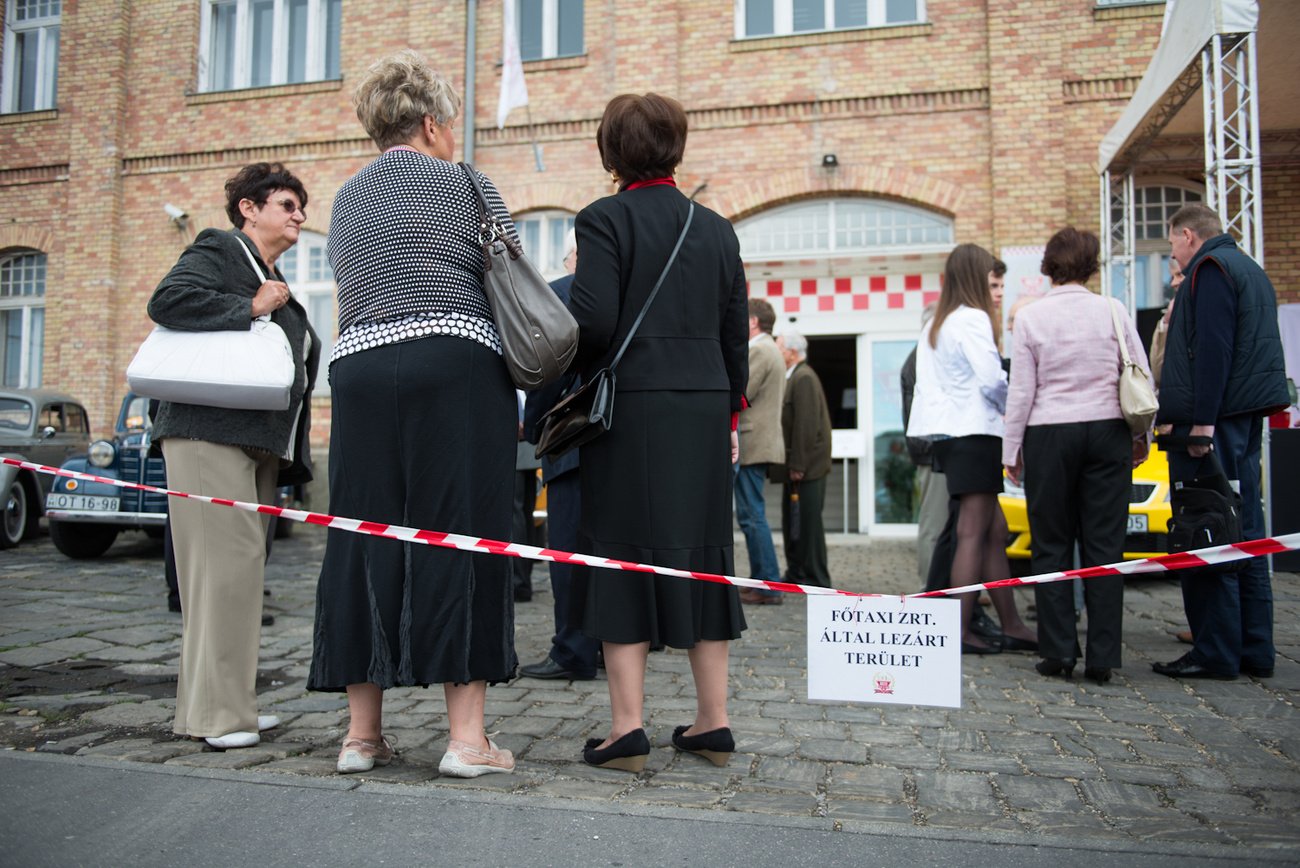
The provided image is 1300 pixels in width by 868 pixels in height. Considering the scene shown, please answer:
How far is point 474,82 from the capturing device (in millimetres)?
11969

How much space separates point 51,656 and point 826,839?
388cm

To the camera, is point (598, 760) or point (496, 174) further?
point (496, 174)

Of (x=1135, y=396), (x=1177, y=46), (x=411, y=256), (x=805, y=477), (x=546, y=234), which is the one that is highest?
(x=1177, y=46)

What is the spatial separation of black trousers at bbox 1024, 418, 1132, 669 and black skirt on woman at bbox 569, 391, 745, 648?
1.94 metres

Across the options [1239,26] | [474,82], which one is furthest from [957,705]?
[474,82]

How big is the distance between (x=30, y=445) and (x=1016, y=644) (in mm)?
9635

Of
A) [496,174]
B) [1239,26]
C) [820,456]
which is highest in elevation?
[496,174]

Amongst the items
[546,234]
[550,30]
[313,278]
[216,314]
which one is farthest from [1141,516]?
[313,278]

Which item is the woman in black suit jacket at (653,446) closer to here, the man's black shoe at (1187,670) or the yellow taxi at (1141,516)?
the man's black shoe at (1187,670)

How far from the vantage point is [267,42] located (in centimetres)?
1324

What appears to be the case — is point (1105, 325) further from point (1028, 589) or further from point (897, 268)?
point (897, 268)

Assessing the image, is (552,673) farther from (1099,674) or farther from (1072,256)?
(1072,256)

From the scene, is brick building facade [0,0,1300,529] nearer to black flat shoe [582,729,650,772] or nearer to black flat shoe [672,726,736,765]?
black flat shoe [672,726,736,765]

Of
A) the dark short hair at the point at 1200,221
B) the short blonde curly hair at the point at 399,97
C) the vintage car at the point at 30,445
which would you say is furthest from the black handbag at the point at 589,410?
the vintage car at the point at 30,445
